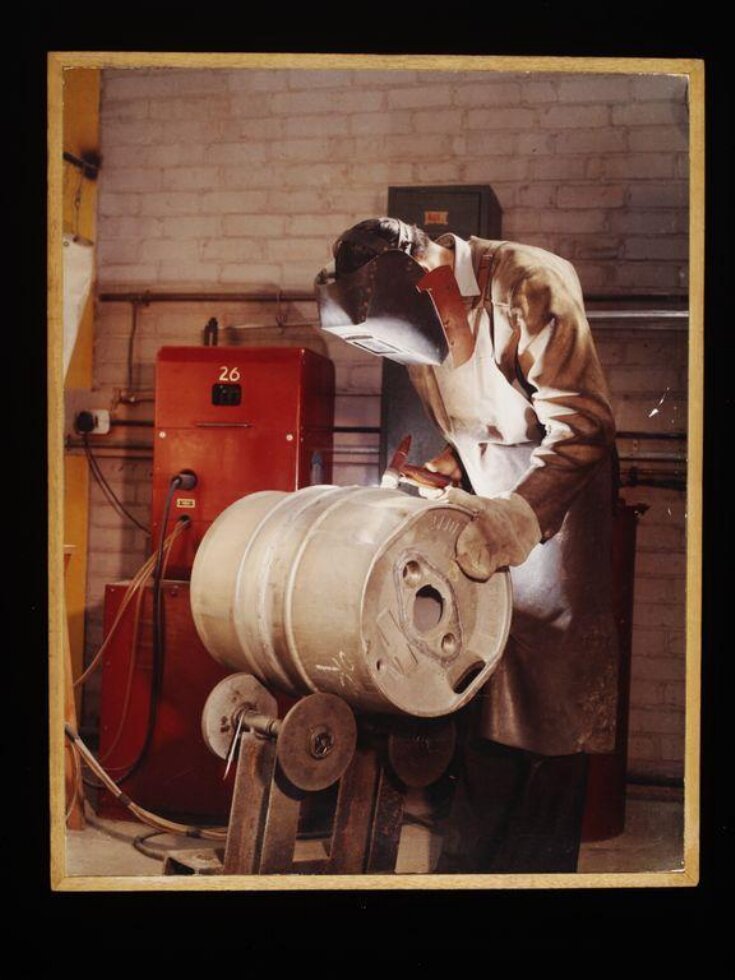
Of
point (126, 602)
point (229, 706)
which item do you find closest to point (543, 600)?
point (229, 706)

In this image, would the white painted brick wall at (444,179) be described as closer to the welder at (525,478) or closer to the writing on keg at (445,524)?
the welder at (525,478)

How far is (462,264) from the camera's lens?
228 centimetres

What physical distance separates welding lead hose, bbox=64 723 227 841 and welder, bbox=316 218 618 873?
0.66 metres

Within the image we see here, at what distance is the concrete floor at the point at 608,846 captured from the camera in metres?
2.21

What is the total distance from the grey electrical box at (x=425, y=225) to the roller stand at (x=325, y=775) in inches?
30.6

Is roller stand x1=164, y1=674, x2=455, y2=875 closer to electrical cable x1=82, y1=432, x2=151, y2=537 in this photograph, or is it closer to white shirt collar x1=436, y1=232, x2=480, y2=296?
electrical cable x1=82, y1=432, x2=151, y2=537

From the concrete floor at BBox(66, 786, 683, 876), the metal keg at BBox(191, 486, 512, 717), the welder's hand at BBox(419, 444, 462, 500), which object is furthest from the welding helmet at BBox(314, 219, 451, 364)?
the concrete floor at BBox(66, 786, 683, 876)

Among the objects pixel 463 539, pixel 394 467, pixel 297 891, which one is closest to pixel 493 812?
pixel 297 891

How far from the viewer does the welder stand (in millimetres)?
2215

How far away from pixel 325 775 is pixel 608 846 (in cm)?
85

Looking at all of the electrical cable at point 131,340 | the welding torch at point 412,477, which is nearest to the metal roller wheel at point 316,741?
the welding torch at point 412,477

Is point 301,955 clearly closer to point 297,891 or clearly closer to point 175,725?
point 297,891

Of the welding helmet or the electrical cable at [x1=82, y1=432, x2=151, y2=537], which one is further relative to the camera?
the electrical cable at [x1=82, y1=432, x2=151, y2=537]

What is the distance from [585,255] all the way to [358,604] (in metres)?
1.18
